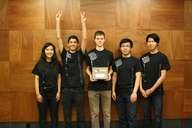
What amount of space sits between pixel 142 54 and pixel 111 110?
3.58 ft

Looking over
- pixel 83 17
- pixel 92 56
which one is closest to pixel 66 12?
pixel 83 17

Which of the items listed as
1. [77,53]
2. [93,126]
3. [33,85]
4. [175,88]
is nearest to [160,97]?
[175,88]

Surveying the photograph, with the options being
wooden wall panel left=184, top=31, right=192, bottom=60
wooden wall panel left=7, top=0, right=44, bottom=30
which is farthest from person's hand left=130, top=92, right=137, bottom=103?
wooden wall panel left=7, top=0, right=44, bottom=30

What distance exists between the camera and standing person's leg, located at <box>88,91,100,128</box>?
5.03 metres

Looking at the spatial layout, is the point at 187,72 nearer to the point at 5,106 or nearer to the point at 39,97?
the point at 39,97

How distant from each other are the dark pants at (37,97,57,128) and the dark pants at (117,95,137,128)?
1.03m

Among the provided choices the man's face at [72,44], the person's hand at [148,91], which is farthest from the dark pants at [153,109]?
the man's face at [72,44]

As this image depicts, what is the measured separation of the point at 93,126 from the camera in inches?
200

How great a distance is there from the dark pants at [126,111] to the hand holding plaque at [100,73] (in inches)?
18.5

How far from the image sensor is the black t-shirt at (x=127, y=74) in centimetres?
503

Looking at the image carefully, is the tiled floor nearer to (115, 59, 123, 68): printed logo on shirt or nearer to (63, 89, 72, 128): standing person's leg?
(63, 89, 72, 128): standing person's leg

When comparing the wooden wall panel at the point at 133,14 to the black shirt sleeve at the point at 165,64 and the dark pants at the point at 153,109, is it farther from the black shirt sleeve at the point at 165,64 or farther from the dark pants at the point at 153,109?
the dark pants at the point at 153,109

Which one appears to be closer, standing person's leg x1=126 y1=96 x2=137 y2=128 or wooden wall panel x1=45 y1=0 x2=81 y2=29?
standing person's leg x1=126 y1=96 x2=137 y2=128

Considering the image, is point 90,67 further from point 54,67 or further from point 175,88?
point 175,88
